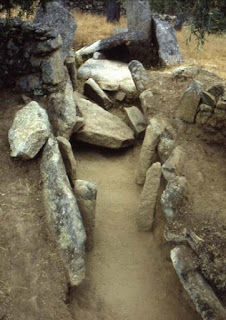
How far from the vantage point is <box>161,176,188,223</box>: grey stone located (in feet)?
25.4

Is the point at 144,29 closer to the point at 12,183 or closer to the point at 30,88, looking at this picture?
the point at 30,88

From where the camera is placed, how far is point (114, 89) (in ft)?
40.6

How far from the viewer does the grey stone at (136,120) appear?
11.1 metres

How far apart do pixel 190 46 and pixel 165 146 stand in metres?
8.53

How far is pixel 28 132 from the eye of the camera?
833 cm

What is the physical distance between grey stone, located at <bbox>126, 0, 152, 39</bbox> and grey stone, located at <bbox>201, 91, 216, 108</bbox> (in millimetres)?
5697

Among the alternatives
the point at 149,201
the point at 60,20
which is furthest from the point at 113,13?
the point at 149,201

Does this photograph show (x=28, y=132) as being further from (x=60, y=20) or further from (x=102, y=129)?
(x=60, y=20)

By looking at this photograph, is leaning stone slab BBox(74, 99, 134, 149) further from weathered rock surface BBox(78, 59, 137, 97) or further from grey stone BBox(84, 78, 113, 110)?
weathered rock surface BBox(78, 59, 137, 97)

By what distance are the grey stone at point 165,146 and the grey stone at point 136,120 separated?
148 centimetres

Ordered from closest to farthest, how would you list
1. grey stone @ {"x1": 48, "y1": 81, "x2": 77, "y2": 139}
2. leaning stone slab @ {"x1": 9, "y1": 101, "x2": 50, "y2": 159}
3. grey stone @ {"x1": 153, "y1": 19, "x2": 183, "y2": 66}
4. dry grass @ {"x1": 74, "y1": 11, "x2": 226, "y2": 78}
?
leaning stone slab @ {"x1": 9, "y1": 101, "x2": 50, "y2": 159} → grey stone @ {"x1": 48, "y1": 81, "x2": 77, "y2": 139} → grey stone @ {"x1": 153, "y1": 19, "x2": 183, "y2": 66} → dry grass @ {"x1": 74, "y1": 11, "x2": 226, "y2": 78}

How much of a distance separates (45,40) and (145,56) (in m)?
5.36

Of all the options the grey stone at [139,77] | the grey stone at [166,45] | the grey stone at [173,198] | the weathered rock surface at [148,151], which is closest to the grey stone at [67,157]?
the weathered rock surface at [148,151]

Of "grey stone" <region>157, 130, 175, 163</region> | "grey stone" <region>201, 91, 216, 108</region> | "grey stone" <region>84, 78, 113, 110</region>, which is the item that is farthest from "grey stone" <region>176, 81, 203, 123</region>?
"grey stone" <region>84, 78, 113, 110</region>
